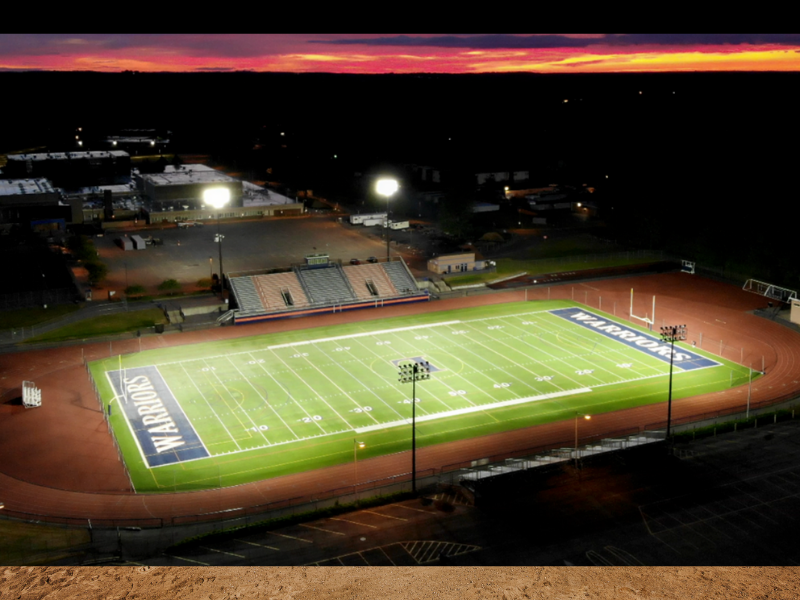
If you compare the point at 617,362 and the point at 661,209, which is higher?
the point at 661,209

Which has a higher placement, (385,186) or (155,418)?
(385,186)

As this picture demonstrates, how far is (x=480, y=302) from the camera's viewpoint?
53.1 m

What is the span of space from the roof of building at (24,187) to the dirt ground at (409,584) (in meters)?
75.3

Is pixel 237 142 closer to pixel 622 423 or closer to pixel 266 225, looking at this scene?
pixel 266 225

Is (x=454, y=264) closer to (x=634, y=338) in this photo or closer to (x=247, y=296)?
(x=247, y=296)

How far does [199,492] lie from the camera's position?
27812 mm

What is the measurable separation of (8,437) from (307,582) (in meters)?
30.2

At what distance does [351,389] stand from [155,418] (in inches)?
353

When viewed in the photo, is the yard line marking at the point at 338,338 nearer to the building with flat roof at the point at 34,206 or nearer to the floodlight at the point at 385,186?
the floodlight at the point at 385,186

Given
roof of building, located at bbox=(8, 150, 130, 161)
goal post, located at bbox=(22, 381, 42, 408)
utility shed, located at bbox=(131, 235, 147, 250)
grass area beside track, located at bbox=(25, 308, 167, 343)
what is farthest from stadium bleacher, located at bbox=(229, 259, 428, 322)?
roof of building, located at bbox=(8, 150, 130, 161)

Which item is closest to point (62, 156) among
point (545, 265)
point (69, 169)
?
point (69, 169)

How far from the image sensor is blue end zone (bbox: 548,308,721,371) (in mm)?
40875

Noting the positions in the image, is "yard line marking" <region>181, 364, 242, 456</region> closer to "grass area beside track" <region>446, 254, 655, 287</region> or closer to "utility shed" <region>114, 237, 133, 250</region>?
"grass area beside track" <region>446, 254, 655, 287</region>
